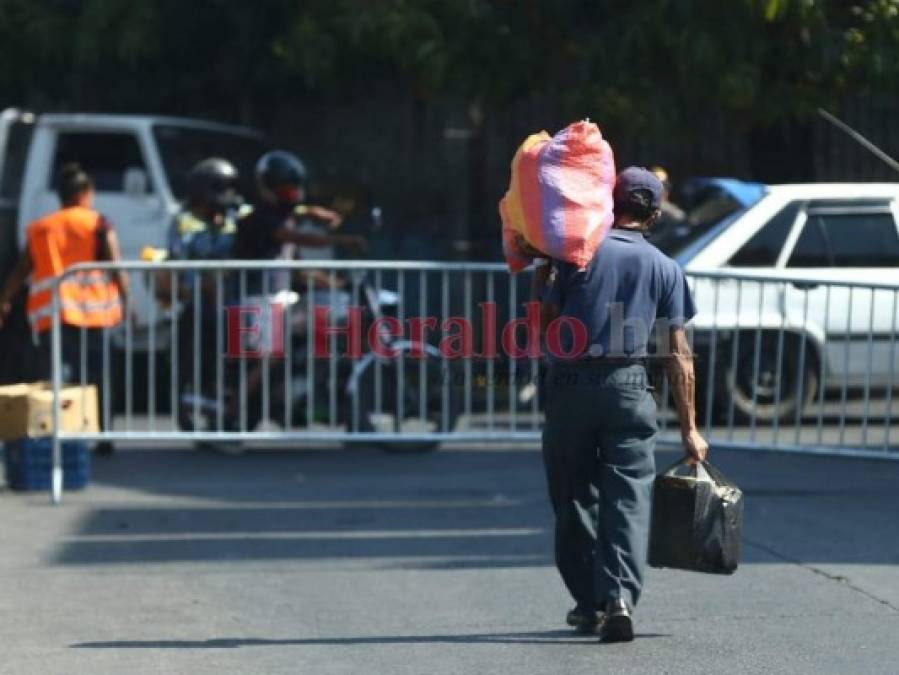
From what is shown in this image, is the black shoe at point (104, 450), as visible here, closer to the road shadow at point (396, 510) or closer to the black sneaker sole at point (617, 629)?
the road shadow at point (396, 510)

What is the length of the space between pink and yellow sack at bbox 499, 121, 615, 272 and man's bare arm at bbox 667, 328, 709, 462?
0.45m

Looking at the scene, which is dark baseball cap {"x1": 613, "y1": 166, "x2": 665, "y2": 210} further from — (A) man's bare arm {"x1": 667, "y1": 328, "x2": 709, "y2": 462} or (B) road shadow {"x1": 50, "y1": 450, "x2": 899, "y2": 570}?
(B) road shadow {"x1": 50, "y1": 450, "x2": 899, "y2": 570}

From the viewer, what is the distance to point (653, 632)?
7188 mm

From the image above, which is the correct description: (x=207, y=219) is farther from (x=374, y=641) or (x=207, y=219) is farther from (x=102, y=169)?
(x=374, y=641)

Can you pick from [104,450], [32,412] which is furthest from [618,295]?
[104,450]

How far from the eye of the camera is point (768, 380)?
11.7 meters

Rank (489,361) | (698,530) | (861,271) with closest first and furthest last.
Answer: (698,530), (489,361), (861,271)

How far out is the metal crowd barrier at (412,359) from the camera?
424 inches

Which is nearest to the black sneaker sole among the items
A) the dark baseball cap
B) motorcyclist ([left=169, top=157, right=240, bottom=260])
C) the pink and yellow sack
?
the pink and yellow sack

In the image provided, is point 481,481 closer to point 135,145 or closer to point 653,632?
point 653,632

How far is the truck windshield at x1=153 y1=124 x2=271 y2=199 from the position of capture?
15156 millimetres

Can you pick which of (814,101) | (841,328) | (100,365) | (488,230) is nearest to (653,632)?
(841,328)

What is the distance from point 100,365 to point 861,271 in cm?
470

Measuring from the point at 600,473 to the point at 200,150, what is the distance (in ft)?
29.5
